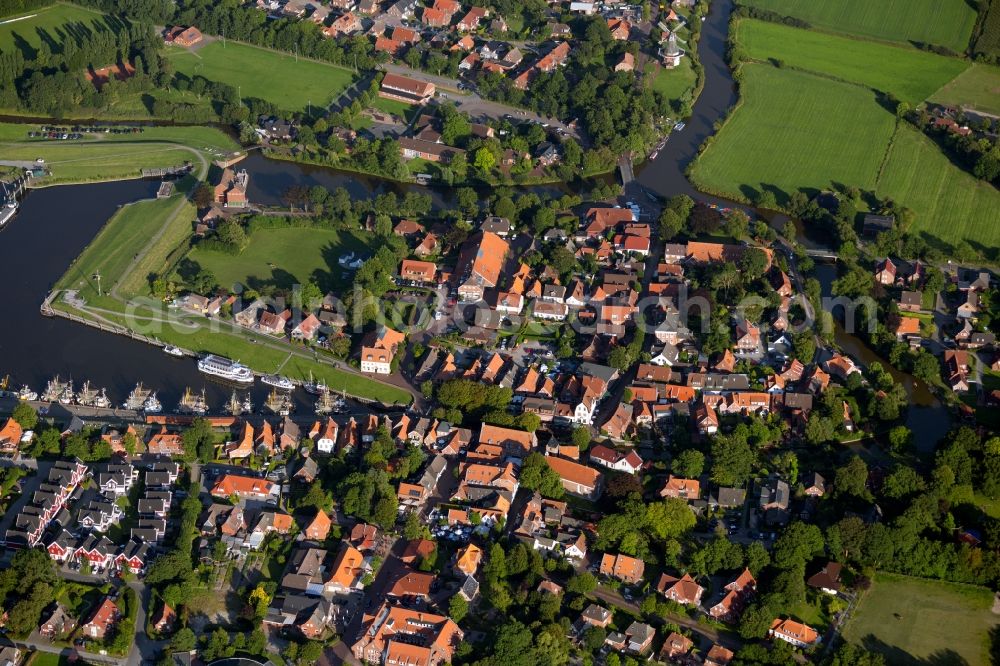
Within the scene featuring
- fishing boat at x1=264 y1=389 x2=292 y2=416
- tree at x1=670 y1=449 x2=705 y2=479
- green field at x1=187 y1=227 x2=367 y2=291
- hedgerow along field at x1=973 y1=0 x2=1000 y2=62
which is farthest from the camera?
hedgerow along field at x1=973 y1=0 x2=1000 y2=62

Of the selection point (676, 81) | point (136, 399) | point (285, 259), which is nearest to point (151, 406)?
point (136, 399)

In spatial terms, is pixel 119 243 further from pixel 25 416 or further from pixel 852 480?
pixel 852 480

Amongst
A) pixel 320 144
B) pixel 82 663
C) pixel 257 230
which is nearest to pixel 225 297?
pixel 257 230

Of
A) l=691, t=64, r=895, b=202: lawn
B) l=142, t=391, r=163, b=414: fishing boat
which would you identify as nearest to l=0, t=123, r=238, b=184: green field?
l=142, t=391, r=163, b=414: fishing boat

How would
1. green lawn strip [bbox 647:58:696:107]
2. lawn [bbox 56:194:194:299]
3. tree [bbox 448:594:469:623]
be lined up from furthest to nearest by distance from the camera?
green lawn strip [bbox 647:58:696:107]
lawn [bbox 56:194:194:299]
tree [bbox 448:594:469:623]

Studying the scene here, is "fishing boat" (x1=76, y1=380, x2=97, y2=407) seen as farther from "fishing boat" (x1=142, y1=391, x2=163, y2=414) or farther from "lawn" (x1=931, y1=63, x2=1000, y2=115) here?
"lawn" (x1=931, y1=63, x2=1000, y2=115)

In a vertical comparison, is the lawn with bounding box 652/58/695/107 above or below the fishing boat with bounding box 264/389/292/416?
above

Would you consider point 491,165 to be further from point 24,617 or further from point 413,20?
point 24,617
